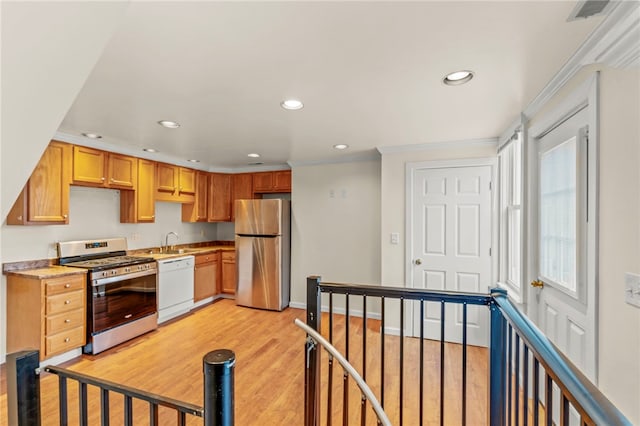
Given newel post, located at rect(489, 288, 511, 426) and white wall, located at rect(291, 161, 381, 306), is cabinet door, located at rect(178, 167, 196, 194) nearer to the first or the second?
white wall, located at rect(291, 161, 381, 306)

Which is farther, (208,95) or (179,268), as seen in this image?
(179,268)

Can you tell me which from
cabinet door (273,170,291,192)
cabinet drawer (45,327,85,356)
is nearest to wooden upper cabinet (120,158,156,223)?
cabinet drawer (45,327,85,356)

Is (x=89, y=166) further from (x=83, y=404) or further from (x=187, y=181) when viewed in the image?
(x=83, y=404)

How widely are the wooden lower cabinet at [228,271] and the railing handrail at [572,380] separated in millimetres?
4469

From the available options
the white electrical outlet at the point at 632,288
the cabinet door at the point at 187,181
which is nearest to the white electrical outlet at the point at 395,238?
the white electrical outlet at the point at 632,288

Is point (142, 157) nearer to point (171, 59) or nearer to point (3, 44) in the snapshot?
point (171, 59)

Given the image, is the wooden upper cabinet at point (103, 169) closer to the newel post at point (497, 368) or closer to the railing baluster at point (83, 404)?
the railing baluster at point (83, 404)

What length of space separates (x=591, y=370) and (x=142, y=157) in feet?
15.5

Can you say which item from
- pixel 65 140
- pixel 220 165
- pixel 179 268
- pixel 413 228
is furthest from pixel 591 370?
pixel 220 165

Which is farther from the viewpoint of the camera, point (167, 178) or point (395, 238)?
point (167, 178)

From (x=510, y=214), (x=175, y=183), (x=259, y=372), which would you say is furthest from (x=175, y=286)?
(x=510, y=214)

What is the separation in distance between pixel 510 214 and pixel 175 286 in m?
4.16

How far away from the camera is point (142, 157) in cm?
388

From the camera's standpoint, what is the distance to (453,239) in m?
3.28
